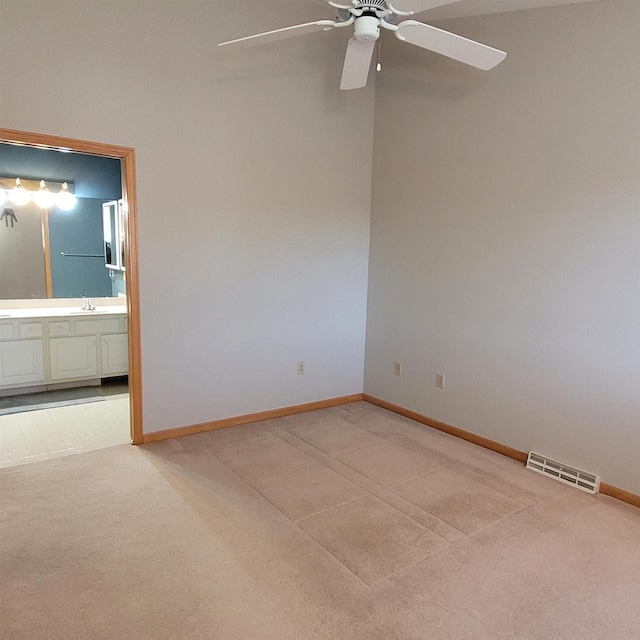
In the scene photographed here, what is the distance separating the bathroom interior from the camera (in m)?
4.38

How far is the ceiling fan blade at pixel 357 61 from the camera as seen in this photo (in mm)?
2297

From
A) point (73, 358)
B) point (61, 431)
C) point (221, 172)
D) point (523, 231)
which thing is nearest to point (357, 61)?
point (221, 172)

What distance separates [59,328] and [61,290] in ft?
2.08

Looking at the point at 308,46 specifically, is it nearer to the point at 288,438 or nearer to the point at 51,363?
the point at 288,438

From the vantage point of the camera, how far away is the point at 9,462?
10.3 feet

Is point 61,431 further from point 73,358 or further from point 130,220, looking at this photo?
point 130,220

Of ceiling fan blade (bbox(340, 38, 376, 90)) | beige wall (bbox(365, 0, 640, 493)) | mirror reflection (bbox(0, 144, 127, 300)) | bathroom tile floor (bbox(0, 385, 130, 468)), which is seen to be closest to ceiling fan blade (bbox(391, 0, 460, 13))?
ceiling fan blade (bbox(340, 38, 376, 90))

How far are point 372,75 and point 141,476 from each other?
3687 mm

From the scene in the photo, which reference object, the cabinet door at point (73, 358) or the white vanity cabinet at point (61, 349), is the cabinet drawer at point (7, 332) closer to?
the white vanity cabinet at point (61, 349)

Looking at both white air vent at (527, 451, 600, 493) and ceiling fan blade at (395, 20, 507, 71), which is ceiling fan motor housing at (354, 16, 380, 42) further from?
white air vent at (527, 451, 600, 493)

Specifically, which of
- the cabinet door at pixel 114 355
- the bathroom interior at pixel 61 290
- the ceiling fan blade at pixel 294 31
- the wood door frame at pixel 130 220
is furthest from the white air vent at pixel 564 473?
the cabinet door at pixel 114 355

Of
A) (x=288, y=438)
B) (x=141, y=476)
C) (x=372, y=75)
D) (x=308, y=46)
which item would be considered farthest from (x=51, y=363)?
(x=372, y=75)

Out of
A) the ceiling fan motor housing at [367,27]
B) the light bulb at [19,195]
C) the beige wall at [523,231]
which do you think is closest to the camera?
the ceiling fan motor housing at [367,27]

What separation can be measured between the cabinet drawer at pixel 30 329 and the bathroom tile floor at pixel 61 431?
0.76 m
